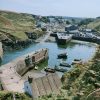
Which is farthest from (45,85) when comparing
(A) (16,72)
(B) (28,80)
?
(A) (16,72)

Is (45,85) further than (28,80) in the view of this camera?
No

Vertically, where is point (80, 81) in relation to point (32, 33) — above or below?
above

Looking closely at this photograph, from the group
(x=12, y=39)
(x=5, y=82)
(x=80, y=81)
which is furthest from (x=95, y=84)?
(x=12, y=39)

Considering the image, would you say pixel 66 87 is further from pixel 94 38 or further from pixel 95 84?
pixel 94 38

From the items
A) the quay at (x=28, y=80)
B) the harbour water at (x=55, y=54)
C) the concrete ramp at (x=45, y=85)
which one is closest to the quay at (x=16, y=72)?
the quay at (x=28, y=80)

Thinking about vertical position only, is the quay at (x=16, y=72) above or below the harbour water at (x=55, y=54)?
above

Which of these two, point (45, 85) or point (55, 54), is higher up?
point (45, 85)

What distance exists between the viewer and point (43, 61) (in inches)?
3164

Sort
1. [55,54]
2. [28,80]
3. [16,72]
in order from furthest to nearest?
[55,54]
[16,72]
[28,80]

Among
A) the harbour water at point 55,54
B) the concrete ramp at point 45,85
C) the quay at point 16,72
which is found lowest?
the harbour water at point 55,54

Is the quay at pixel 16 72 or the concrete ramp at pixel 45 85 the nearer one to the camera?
the concrete ramp at pixel 45 85

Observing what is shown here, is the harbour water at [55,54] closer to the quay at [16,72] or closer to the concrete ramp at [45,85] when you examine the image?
the quay at [16,72]

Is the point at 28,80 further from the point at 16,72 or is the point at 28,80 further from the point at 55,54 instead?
the point at 55,54

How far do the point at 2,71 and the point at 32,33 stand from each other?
82893mm
